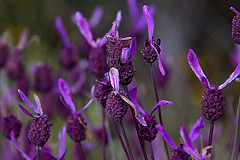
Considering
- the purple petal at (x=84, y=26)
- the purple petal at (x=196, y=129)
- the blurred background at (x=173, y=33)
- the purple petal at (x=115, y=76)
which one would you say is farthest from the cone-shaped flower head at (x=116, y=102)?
the blurred background at (x=173, y=33)

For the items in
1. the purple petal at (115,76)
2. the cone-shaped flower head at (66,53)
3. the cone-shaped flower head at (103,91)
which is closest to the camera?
the purple petal at (115,76)

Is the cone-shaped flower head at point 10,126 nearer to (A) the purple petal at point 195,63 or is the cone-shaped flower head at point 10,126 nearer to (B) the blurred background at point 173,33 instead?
(A) the purple petal at point 195,63

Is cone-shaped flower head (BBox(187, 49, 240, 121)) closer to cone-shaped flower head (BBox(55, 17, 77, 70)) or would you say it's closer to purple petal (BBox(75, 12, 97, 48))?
purple petal (BBox(75, 12, 97, 48))

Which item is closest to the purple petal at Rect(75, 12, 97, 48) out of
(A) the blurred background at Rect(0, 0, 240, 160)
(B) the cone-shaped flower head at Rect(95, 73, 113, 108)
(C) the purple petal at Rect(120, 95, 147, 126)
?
(B) the cone-shaped flower head at Rect(95, 73, 113, 108)

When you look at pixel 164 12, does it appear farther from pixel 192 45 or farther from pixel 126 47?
pixel 126 47

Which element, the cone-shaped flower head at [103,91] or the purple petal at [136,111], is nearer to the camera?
the purple petal at [136,111]

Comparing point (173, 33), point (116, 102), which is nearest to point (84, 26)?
point (116, 102)

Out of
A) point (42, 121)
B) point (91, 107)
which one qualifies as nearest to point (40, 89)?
point (42, 121)

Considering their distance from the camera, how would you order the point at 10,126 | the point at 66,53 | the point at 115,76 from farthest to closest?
the point at 66,53 < the point at 10,126 < the point at 115,76

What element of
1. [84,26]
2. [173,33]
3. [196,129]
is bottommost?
[173,33]

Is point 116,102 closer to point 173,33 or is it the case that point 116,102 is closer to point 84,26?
point 84,26
